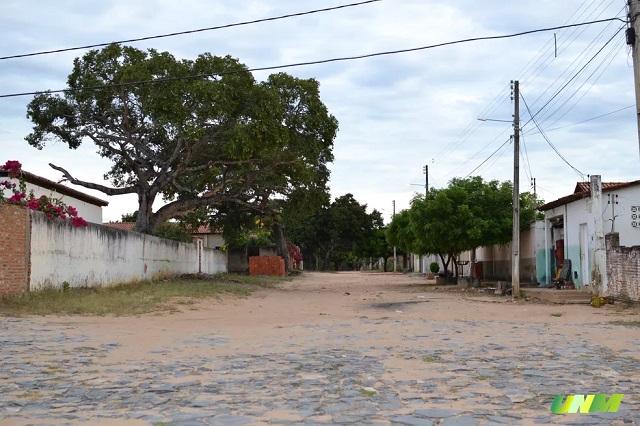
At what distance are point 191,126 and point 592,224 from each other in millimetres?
14627

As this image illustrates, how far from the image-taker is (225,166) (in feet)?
103

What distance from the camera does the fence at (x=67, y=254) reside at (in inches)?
635

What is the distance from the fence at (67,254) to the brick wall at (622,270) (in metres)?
15.9

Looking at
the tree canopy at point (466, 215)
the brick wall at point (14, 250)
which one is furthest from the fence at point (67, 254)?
the tree canopy at point (466, 215)

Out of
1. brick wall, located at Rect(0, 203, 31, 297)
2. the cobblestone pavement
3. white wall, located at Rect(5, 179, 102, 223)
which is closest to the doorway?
the cobblestone pavement

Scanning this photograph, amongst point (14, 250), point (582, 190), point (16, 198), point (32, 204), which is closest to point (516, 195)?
point (582, 190)

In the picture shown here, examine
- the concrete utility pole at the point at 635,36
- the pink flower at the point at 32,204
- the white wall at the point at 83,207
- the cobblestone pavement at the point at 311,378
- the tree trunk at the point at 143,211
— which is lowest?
the cobblestone pavement at the point at 311,378

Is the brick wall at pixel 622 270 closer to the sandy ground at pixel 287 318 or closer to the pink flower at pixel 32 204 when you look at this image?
the sandy ground at pixel 287 318

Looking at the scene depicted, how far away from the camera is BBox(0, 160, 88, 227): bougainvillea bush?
16844 millimetres

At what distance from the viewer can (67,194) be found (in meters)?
35.9

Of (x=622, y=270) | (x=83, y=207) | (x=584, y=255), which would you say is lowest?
(x=622, y=270)

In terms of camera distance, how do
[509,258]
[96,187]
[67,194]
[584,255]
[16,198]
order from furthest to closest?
1. [509,258]
2. [67,194]
3. [96,187]
4. [584,255]
5. [16,198]

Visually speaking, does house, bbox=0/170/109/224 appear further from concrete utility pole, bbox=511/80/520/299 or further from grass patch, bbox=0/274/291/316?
concrete utility pole, bbox=511/80/520/299

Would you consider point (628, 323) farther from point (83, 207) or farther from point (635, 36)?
point (83, 207)
